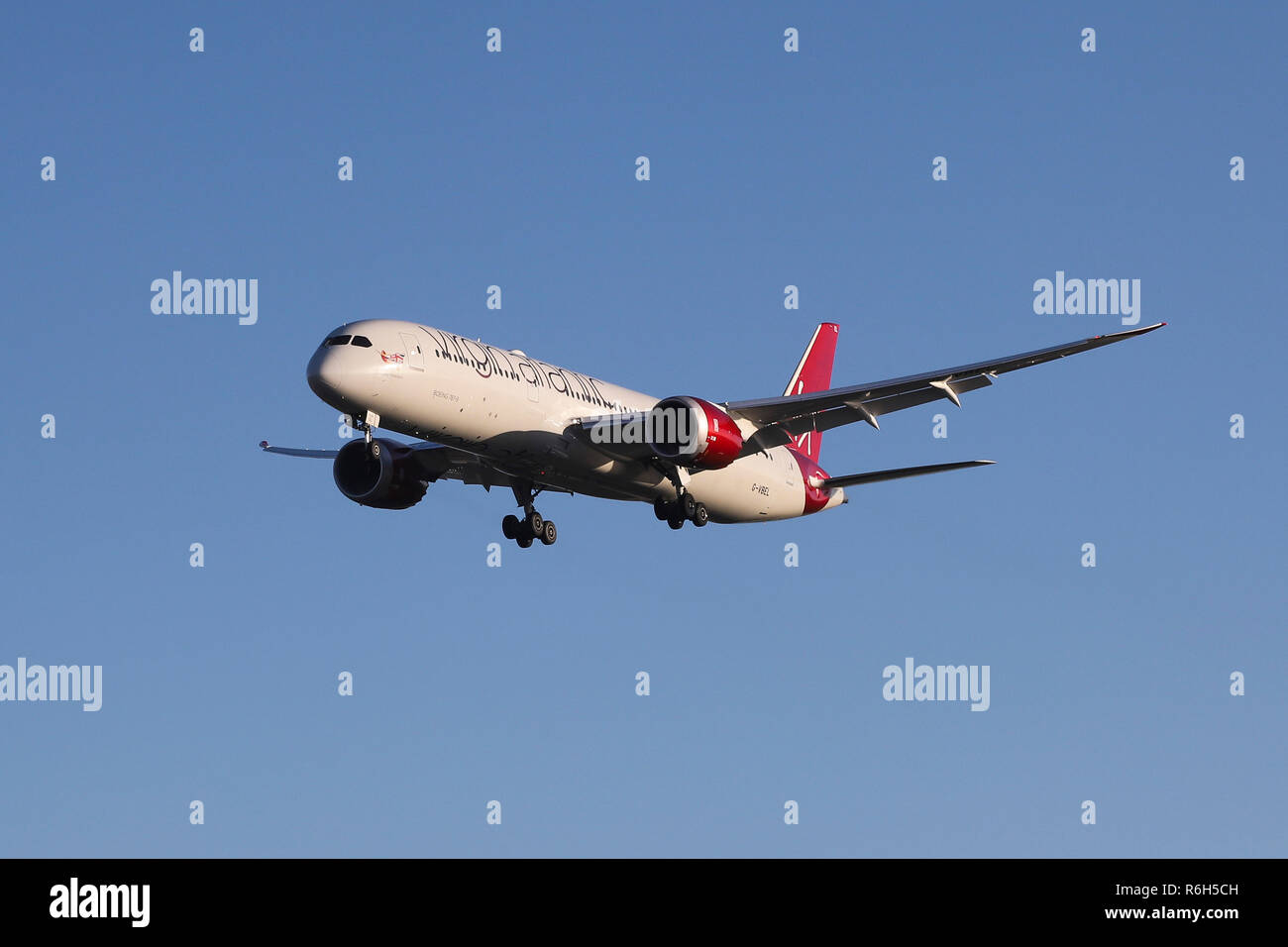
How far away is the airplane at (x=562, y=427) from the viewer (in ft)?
141

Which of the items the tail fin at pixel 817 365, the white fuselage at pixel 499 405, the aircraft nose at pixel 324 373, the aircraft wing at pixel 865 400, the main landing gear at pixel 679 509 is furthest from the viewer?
the tail fin at pixel 817 365

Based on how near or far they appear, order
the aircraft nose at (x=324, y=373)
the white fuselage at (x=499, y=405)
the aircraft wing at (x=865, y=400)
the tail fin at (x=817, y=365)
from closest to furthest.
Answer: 1. the aircraft nose at (x=324, y=373)
2. the white fuselage at (x=499, y=405)
3. the aircraft wing at (x=865, y=400)
4. the tail fin at (x=817, y=365)

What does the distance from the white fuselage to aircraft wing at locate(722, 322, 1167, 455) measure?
104 cm

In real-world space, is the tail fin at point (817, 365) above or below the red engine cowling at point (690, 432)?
above

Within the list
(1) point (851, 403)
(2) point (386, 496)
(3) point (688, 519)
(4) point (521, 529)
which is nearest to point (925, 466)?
(1) point (851, 403)

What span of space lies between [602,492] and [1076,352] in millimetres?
15536

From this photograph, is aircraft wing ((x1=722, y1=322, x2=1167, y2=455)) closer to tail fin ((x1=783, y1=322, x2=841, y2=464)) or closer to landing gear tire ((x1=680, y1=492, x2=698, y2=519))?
landing gear tire ((x1=680, y1=492, x2=698, y2=519))

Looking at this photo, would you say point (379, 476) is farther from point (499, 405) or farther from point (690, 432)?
point (690, 432)

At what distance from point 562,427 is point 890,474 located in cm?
1255

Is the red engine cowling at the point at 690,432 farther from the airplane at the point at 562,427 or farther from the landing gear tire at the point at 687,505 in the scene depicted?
the landing gear tire at the point at 687,505

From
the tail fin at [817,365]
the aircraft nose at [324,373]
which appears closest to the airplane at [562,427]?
the aircraft nose at [324,373]

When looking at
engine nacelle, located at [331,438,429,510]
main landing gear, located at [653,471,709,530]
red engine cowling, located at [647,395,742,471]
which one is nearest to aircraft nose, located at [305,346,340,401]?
engine nacelle, located at [331,438,429,510]

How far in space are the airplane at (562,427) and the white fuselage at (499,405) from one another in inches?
1.7

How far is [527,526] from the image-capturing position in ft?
174
